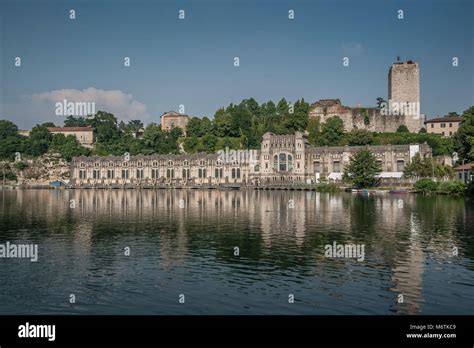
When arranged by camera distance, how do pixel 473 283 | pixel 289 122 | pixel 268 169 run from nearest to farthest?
pixel 473 283 → pixel 268 169 → pixel 289 122

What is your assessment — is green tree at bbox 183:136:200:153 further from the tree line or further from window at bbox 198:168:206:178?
window at bbox 198:168:206:178

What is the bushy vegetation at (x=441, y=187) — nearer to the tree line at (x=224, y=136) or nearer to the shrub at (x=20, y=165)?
the tree line at (x=224, y=136)

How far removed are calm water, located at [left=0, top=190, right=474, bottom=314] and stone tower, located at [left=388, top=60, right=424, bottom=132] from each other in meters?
91.8

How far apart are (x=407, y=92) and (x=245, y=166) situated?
45.9 meters

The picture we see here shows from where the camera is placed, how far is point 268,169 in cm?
12531

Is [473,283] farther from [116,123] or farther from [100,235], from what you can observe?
[116,123]

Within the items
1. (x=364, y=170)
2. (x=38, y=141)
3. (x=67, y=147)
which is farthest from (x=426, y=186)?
(x=38, y=141)

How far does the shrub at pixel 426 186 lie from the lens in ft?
297

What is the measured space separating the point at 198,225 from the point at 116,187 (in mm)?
88640

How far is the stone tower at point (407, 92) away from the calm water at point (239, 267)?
301 ft

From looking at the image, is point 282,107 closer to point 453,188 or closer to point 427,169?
point 427,169

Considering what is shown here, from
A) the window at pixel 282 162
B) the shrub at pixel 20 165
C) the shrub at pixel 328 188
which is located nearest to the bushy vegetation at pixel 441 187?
the shrub at pixel 328 188

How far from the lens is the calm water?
22641mm
